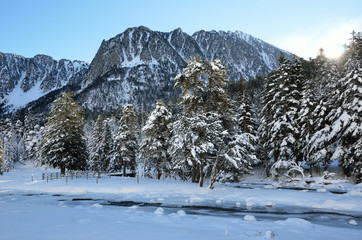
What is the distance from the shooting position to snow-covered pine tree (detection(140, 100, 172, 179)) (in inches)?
1197

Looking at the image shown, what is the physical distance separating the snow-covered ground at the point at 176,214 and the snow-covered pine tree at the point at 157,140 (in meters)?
7.95

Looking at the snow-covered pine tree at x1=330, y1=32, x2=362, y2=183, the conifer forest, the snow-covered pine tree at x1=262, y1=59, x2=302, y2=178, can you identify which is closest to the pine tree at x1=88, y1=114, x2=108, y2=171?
the conifer forest

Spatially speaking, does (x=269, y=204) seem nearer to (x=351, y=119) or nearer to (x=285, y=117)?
(x=351, y=119)

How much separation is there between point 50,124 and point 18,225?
3170cm

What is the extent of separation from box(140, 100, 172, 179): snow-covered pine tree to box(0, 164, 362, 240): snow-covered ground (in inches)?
313

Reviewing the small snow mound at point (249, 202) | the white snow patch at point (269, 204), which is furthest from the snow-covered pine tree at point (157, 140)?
the white snow patch at point (269, 204)

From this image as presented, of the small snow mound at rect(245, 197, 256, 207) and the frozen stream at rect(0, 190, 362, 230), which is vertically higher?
the frozen stream at rect(0, 190, 362, 230)

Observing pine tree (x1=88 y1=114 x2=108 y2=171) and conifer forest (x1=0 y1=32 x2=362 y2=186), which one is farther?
pine tree (x1=88 y1=114 x2=108 y2=171)

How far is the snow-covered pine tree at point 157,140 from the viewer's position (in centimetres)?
3041

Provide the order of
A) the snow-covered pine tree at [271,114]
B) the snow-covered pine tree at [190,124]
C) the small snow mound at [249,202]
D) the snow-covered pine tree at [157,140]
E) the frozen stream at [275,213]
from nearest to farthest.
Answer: the frozen stream at [275,213] → the small snow mound at [249,202] → the snow-covered pine tree at [190,124] → the snow-covered pine tree at [157,140] → the snow-covered pine tree at [271,114]

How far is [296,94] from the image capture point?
3250 cm

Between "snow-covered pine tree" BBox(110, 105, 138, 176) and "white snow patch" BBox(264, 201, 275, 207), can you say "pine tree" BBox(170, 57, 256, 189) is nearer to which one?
"white snow patch" BBox(264, 201, 275, 207)

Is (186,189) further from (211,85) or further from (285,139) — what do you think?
(285,139)

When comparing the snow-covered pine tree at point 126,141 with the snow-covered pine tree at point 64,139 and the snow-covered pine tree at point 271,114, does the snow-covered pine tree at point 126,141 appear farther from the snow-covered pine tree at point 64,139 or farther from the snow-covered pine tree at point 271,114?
the snow-covered pine tree at point 271,114
